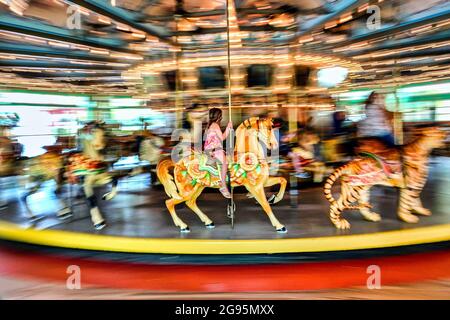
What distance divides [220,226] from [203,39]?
2.09 metres

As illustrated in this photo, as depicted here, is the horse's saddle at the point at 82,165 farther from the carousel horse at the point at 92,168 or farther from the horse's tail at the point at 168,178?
→ the horse's tail at the point at 168,178

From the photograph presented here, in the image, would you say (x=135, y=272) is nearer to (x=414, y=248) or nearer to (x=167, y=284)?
(x=167, y=284)

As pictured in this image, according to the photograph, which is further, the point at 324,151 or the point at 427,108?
the point at 324,151

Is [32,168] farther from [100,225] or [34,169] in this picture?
[100,225]

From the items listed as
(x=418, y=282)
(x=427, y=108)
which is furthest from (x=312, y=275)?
(x=427, y=108)

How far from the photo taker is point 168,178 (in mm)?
3400

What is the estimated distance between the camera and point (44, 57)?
11.3 ft

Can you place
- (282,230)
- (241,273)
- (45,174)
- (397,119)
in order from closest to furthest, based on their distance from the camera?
(241,273) → (282,230) → (397,119) → (45,174)

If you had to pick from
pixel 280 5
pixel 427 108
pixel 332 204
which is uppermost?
pixel 280 5

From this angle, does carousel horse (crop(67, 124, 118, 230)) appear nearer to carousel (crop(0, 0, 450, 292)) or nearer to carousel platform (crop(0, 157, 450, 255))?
carousel (crop(0, 0, 450, 292))

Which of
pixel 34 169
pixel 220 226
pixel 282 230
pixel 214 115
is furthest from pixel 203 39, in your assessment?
pixel 34 169

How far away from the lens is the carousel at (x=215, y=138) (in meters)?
2.96

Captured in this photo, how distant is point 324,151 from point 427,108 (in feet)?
3.69

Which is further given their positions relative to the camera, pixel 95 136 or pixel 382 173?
pixel 95 136
